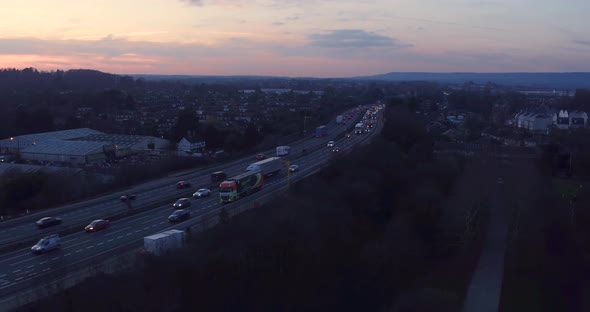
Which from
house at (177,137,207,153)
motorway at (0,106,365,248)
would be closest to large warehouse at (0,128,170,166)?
house at (177,137,207,153)

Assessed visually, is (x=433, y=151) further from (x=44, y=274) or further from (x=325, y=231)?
(x=44, y=274)

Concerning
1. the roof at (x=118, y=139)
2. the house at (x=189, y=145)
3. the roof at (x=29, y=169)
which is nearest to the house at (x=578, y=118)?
the house at (x=189, y=145)

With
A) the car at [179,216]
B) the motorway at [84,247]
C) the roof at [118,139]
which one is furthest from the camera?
the roof at [118,139]

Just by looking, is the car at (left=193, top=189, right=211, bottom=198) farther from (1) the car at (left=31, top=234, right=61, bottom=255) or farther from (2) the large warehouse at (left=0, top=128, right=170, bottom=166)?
(2) the large warehouse at (left=0, top=128, right=170, bottom=166)

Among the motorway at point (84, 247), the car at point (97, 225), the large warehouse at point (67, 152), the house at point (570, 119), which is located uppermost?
the house at point (570, 119)

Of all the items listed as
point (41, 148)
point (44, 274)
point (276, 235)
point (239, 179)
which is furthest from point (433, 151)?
point (41, 148)

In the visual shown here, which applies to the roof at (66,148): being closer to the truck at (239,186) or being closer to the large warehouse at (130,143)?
the large warehouse at (130,143)
